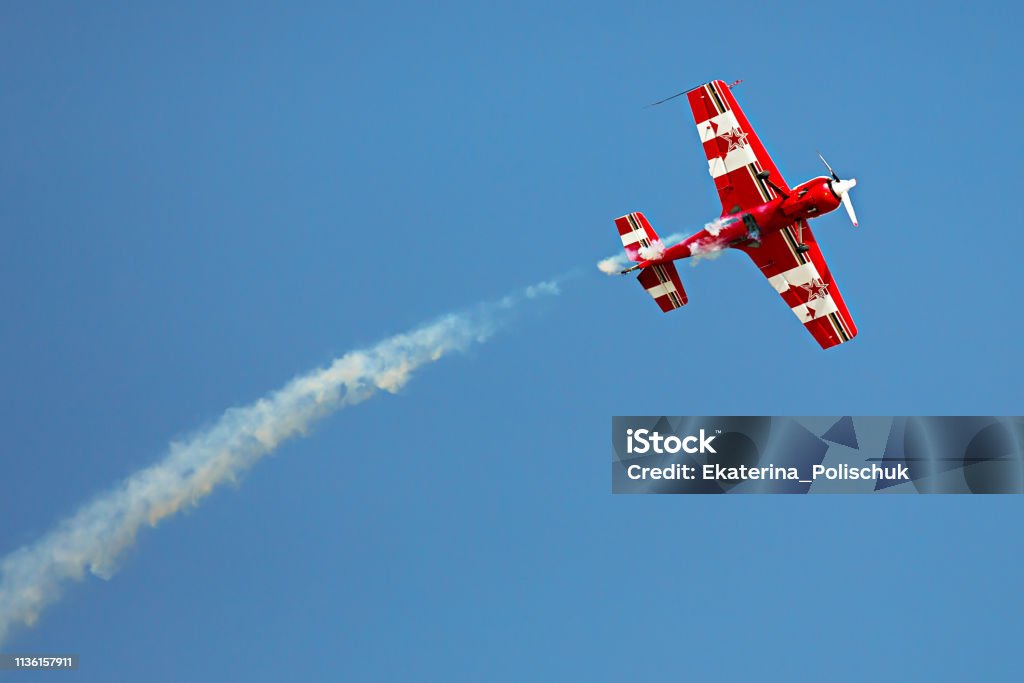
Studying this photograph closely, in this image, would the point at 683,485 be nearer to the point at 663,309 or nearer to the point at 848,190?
the point at 663,309

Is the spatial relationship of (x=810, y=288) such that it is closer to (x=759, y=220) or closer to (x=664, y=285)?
(x=759, y=220)

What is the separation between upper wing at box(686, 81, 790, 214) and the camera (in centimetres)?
4288

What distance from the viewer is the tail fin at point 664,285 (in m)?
45.2

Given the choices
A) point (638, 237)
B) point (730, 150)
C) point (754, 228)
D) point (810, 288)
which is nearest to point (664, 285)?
point (638, 237)

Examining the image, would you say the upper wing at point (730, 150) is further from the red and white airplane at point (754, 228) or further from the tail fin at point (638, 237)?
the tail fin at point (638, 237)

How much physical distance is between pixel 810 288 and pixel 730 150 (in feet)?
15.5

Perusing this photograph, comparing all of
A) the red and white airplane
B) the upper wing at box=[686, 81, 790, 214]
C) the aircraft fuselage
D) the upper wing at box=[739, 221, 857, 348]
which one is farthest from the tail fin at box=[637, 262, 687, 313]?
the upper wing at box=[686, 81, 790, 214]

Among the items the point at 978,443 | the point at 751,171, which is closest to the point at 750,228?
the point at 751,171

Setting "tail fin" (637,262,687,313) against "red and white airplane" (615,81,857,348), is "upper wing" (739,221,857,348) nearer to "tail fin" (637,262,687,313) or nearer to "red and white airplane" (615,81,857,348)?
"red and white airplane" (615,81,857,348)

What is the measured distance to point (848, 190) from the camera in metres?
41.9

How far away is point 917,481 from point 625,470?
7.98 metres

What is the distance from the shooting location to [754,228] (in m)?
43.3

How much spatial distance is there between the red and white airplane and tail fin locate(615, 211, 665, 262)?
0.09ft

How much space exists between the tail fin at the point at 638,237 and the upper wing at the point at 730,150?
7.76 feet
